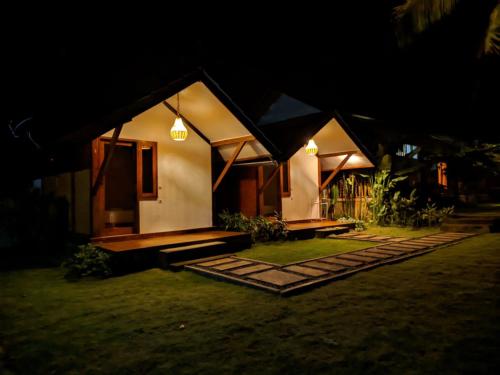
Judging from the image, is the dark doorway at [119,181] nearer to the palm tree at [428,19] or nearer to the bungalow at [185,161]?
the bungalow at [185,161]

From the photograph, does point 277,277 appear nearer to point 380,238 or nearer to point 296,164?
point 380,238

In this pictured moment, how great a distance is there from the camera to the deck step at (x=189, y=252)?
6473 mm

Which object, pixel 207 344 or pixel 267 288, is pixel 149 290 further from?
pixel 207 344

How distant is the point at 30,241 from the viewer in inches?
334

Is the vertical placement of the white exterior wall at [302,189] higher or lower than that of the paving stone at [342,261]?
higher

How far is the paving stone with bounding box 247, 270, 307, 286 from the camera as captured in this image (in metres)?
4.97

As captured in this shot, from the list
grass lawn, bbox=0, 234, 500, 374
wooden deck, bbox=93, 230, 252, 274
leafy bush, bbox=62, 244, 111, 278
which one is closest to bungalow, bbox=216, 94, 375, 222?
wooden deck, bbox=93, 230, 252, 274

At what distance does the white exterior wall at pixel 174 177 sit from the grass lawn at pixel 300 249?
6.18 feet

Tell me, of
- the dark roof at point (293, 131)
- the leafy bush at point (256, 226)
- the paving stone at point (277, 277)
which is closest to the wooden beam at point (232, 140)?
the dark roof at point (293, 131)

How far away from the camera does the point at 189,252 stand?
6762 mm

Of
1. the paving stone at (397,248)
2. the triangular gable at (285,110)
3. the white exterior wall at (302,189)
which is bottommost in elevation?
the paving stone at (397,248)

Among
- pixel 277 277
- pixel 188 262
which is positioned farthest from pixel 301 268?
pixel 188 262

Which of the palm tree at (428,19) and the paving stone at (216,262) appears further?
the palm tree at (428,19)

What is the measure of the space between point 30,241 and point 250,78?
12.0 meters
